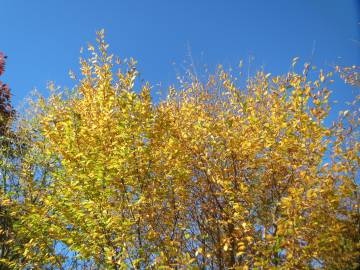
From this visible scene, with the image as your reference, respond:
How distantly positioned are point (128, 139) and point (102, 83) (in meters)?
1.42

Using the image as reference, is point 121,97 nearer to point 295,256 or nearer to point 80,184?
point 80,184

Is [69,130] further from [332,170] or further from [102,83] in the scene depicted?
[332,170]

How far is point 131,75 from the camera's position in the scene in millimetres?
6746

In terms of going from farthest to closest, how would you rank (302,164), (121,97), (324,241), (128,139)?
(121,97)
(128,139)
(302,164)
(324,241)

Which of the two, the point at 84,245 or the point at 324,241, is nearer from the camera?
the point at 324,241

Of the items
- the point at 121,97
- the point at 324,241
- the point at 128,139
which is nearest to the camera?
the point at 324,241

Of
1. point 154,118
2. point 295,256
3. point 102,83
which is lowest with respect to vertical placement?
point 295,256

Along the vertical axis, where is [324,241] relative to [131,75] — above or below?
below

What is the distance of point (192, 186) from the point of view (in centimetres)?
696

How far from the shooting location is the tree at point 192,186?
5.33 metres

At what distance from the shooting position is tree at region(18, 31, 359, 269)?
533 cm

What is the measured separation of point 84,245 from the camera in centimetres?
577

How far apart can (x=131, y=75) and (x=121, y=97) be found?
0.52 meters

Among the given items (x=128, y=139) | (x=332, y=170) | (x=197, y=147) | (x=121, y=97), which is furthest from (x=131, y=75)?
(x=332, y=170)
